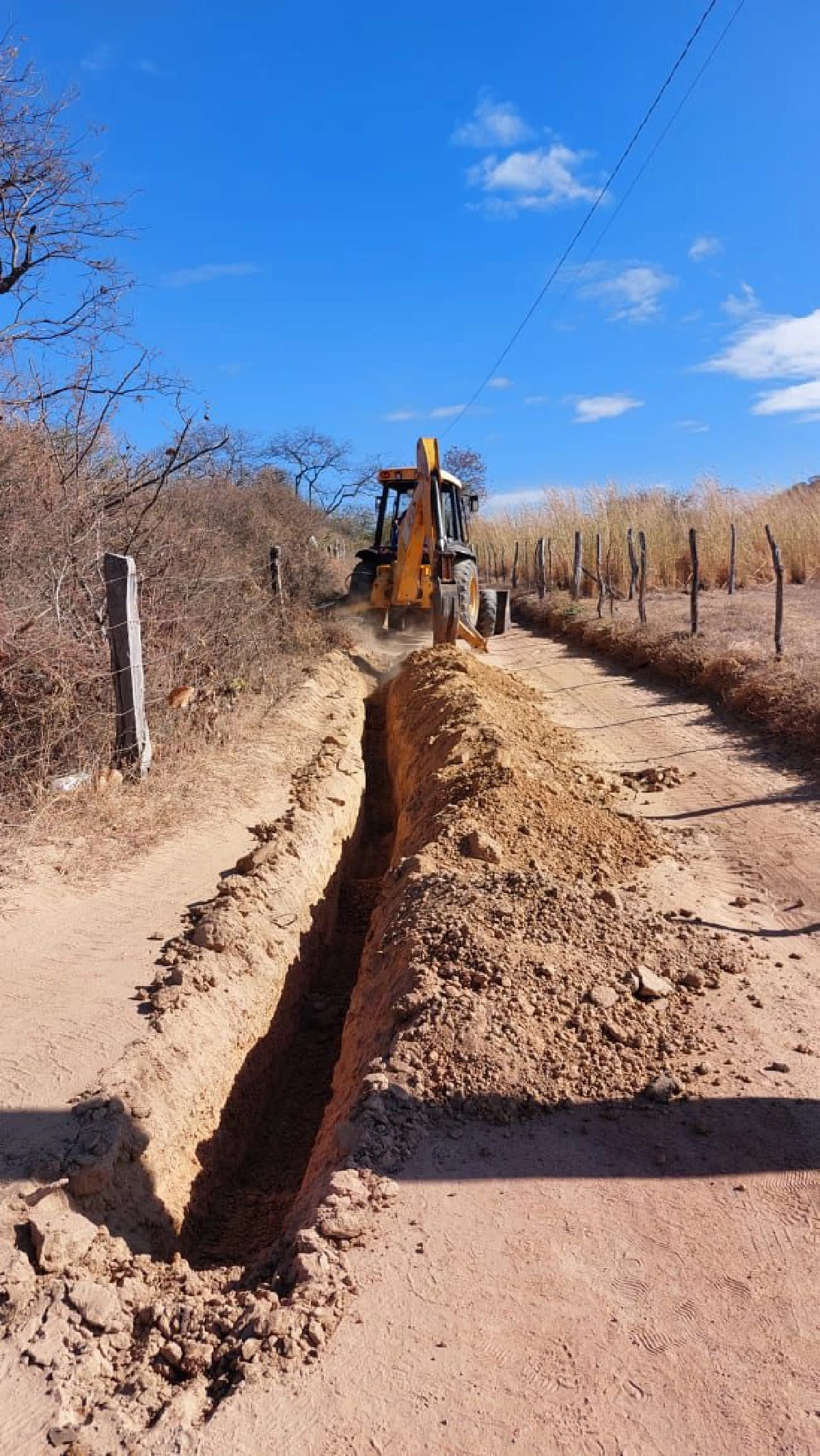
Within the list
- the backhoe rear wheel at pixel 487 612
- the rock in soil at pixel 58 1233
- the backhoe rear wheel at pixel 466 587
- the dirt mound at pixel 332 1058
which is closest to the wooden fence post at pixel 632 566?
the backhoe rear wheel at pixel 487 612

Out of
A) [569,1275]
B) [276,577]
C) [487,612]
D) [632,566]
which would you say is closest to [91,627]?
[569,1275]

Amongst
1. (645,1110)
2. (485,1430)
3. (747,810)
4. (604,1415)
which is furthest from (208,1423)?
(747,810)

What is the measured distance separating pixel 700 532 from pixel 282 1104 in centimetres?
2111

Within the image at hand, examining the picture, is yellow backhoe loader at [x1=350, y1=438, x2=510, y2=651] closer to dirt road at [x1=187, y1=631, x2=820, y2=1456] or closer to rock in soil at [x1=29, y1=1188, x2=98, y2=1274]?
dirt road at [x1=187, y1=631, x2=820, y2=1456]

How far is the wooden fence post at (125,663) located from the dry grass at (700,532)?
17769 millimetres

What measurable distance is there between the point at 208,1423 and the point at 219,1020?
2.52 metres

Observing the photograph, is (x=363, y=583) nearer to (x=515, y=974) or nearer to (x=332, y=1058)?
(x=332, y=1058)

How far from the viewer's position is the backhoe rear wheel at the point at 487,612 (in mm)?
17719

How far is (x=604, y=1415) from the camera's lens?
92.1 inches

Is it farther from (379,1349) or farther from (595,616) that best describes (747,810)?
(595,616)

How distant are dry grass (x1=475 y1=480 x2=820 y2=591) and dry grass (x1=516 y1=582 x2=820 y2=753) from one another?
1.69m

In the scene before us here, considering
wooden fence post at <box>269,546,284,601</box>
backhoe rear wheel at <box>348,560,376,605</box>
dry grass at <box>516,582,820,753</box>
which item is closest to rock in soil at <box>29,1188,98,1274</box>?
dry grass at <box>516,582,820,753</box>

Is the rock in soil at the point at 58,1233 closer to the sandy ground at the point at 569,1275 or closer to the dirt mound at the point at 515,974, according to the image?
the sandy ground at the point at 569,1275

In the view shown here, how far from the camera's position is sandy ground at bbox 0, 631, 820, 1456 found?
2332 millimetres
